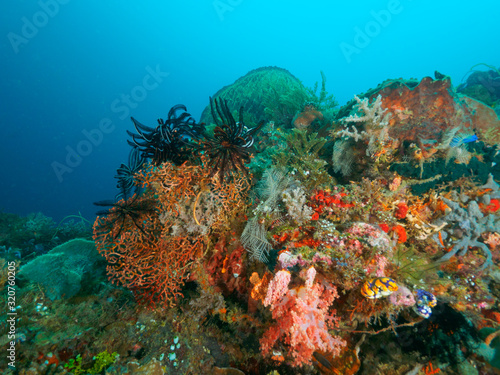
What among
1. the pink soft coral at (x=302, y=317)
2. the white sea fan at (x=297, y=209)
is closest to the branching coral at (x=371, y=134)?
the white sea fan at (x=297, y=209)

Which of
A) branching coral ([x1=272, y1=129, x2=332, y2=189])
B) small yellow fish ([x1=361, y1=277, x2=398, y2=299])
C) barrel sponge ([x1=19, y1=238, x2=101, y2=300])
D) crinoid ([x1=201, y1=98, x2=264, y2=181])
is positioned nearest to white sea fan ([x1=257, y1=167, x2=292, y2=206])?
branching coral ([x1=272, y1=129, x2=332, y2=189])

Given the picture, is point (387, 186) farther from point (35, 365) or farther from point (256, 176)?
point (35, 365)

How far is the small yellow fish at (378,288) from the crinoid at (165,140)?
12.9ft

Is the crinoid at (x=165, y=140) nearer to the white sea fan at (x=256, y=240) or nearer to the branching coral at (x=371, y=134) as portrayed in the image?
the white sea fan at (x=256, y=240)

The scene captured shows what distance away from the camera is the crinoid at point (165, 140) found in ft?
14.8

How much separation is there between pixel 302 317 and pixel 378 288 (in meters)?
1.11

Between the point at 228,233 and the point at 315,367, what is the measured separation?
2.69m

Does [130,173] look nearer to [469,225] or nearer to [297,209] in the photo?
[297,209]

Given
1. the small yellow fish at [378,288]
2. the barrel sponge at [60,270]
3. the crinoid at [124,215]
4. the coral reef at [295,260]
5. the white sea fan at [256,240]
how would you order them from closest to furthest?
the small yellow fish at [378,288], the coral reef at [295,260], the white sea fan at [256,240], the crinoid at [124,215], the barrel sponge at [60,270]

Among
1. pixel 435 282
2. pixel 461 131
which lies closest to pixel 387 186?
pixel 435 282

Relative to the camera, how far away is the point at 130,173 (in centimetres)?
489

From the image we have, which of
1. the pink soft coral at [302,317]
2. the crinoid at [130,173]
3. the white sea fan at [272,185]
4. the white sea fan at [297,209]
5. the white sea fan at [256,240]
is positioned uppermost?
the crinoid at [130,173]

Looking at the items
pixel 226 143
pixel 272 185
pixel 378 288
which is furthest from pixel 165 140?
pixel 378 288

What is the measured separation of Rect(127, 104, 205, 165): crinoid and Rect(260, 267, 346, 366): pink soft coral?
3.19 metres
